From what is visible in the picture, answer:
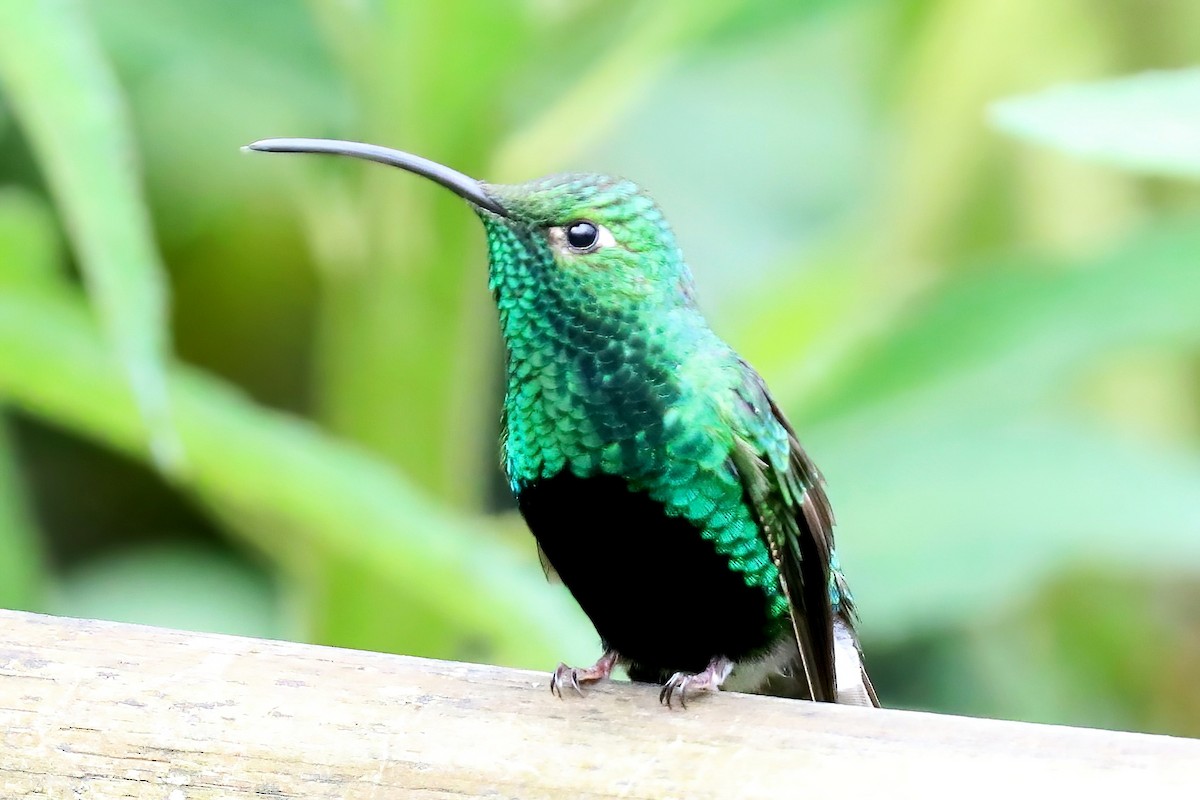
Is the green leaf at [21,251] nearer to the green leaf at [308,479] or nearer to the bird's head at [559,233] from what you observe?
the green leaf at [308,479]

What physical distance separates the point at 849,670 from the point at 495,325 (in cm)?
80

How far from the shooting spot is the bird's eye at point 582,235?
3.95ft

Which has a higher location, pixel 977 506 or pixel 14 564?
pixel 977 506

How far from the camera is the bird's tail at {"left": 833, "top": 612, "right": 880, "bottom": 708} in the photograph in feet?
4.70

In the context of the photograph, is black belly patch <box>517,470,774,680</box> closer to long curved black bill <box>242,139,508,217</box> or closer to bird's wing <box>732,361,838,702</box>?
bird's wing <box>732,361,838,702</box>

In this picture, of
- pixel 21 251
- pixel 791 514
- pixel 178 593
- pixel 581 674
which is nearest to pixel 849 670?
pixel 791 514

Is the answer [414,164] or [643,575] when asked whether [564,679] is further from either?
[414,164]

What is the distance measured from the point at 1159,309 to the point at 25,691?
1387mm

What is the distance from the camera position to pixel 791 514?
1295 mm

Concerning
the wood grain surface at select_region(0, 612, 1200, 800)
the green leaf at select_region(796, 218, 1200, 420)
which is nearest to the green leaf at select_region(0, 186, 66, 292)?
the wood grain surface at select_region(0, 612, 1200, 800)

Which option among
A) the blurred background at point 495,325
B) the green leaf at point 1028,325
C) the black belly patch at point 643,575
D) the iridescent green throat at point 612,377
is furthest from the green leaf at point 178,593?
the iridescent green throat at point 612,377

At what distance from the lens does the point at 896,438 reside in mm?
2021

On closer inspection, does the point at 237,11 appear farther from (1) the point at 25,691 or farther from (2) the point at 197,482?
Answer: (1) the point at 25,691

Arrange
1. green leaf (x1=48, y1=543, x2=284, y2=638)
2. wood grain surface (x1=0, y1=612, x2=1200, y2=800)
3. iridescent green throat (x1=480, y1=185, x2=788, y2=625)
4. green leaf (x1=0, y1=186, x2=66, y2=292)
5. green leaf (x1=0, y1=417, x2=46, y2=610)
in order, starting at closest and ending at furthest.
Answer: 1. wood grain surface (x1=0, y1=612, x2=1200, y2=800)
2. iridescent green throat (x1=480, y1=185, x2=788, y2=625)
3. green leaf (x1=0, y1=186, x2=66, y2=292)
4. green leaf (x1=0, y1=417, x2=46, y2=610)
5. green leaf (x1=48, y1=543, x2=284, y2=638)
